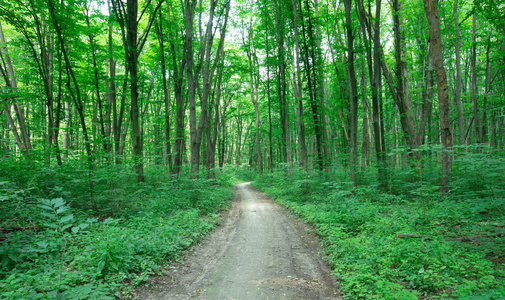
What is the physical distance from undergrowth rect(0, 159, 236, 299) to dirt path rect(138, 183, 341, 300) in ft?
1.60

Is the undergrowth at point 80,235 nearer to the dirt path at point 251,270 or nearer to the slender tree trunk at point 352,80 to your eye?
the dirt path at point 251,270

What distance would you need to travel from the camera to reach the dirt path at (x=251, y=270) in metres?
3.70

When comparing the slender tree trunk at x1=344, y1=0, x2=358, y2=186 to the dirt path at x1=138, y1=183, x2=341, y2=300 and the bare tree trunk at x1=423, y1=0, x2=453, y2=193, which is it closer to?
the bare tree trunk at x1=423, y1=0, x2=453, y2=193

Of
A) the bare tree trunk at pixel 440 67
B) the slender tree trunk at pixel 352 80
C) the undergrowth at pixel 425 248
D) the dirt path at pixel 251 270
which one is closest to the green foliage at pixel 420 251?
the undergrowth at pixel 425 248

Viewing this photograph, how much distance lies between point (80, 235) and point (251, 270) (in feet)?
12.3

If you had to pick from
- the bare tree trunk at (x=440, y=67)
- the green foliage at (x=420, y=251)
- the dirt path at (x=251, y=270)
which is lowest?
the dirt path at (x=251, y=270)

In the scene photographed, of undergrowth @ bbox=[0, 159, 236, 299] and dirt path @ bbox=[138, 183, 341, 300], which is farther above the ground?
undergrowth @ bbox=[0, 159, 236, 299]

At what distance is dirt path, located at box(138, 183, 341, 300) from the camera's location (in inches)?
146

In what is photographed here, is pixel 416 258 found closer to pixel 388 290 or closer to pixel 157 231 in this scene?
pixel 388 290

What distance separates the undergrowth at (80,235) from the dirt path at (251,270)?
0.49 m

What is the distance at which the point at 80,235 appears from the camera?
16.5 feet

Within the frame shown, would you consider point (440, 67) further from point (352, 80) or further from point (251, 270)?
point (251, 270)

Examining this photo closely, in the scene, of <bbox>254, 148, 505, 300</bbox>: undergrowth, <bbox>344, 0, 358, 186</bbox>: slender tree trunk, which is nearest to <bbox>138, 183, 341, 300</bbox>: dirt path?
<bbox>254, 148, 505, 300</bbox>: undergrowth

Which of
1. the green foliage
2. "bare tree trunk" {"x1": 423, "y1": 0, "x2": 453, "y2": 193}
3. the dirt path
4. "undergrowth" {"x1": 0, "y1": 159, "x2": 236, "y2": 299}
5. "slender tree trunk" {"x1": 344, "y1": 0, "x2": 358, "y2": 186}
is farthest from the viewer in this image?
"slender tree trunk" {"x1": 344, "y1": 0, "x2": 358, "y2": 186}
